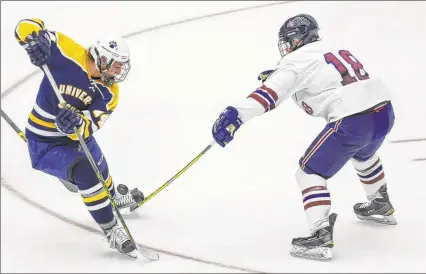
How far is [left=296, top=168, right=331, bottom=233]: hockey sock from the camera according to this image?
330 cm

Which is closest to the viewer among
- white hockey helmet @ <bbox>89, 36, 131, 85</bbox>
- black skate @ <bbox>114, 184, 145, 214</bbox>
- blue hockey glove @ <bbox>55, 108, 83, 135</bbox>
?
blue hockey glove @ <bbox>55, 108, 83, 135</bbox>

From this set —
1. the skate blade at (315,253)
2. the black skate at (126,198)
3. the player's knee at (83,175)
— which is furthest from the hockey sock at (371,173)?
the player's knee at (83,175)

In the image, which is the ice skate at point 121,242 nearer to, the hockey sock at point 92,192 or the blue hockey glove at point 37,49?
the hockey sock at point 92,192

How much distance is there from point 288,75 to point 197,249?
2.74 ft

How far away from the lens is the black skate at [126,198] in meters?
3.87

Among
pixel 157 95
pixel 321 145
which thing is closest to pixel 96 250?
pixel 321 145

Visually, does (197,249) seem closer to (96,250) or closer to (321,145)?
(96,250)

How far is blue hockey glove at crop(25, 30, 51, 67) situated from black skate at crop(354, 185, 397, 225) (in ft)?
5.24

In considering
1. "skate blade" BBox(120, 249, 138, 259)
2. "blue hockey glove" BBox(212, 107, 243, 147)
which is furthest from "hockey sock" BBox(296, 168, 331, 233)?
"skate blade" BBox(120, 249, 138, 259)

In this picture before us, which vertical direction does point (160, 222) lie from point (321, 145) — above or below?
below

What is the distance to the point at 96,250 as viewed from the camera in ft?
11.3

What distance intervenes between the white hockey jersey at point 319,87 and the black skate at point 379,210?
1.79 feet

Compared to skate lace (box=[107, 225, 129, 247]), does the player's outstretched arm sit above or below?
above

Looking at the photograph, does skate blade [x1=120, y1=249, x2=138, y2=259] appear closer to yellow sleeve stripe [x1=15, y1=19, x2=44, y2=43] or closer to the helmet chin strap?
the helmet chin strap
